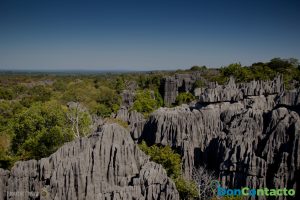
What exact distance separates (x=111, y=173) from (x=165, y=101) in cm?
4285

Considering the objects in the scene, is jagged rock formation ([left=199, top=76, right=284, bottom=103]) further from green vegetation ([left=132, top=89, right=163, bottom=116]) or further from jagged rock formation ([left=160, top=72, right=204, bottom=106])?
jagged rock formation ([left=160, top=72, right=204, bottom=106])

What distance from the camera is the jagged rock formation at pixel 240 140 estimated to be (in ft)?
61.4

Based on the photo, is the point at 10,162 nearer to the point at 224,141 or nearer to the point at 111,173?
the point at 111,173

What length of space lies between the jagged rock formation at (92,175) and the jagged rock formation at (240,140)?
20.0 feet

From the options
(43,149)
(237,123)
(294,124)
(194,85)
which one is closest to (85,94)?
(194,85)

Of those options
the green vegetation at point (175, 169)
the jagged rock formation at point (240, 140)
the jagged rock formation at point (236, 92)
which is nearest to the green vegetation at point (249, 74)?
the jagged rock formation at point (236, 92)

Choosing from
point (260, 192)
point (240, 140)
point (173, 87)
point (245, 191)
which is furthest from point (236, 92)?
point (173, 87)

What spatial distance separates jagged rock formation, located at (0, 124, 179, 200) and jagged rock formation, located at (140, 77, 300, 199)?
20.0 ft

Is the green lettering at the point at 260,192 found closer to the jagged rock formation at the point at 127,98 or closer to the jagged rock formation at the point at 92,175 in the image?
the jagged rock formation at the point at 92,175

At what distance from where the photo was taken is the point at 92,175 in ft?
55.3

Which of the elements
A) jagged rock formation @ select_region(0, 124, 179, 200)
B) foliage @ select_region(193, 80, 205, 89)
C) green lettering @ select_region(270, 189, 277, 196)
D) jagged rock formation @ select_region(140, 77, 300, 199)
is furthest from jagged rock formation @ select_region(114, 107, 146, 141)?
foliage @ select_region(193, 80, 205, 89)

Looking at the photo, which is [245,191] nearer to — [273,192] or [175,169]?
[273,192]

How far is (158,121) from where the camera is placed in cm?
2719

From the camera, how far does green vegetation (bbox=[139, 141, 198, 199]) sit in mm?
19625
